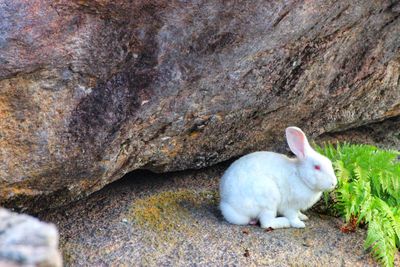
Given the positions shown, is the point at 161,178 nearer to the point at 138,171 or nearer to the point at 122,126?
the point at 138,171

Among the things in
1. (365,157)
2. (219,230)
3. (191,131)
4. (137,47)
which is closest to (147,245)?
(219,230)

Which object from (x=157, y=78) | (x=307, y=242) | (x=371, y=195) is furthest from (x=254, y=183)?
(x=157, y=78)

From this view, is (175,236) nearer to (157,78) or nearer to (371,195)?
(157,78)

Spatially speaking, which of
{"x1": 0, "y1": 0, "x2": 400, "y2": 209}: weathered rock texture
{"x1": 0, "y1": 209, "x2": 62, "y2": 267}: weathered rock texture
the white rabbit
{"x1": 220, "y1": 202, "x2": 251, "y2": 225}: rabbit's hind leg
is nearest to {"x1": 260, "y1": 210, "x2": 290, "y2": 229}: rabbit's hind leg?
the white rabbit

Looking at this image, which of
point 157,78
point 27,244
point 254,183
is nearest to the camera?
point 27,244

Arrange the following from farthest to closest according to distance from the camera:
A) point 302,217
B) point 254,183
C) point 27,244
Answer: point 302,217, point 254,183, point 27,244

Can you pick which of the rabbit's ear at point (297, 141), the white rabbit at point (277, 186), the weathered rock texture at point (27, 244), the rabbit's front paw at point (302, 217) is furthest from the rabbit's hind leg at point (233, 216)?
the weathered rock texture at point (27, 244)

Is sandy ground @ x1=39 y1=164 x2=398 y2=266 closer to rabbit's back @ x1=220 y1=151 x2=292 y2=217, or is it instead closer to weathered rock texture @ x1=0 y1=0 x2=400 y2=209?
rabbit's back @ x1=220 y1=151 x2=292 y2=217

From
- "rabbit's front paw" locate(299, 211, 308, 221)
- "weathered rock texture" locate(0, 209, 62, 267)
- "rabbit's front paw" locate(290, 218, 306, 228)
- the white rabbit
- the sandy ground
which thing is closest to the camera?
"weathered rock texture" locate(0, 209, 62, 267)
